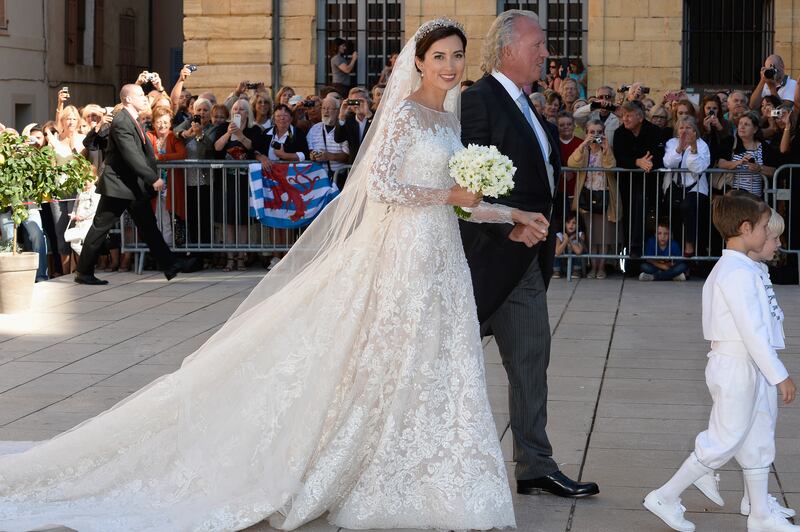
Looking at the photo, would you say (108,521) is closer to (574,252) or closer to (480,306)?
(480,306)

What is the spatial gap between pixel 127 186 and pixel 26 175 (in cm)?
224

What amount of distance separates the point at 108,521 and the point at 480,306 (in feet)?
5.86

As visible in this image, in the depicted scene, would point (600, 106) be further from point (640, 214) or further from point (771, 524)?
point (771, 524)

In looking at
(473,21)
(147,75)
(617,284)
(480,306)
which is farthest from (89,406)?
(473,21)

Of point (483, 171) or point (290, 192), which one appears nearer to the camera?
point (483, 171)

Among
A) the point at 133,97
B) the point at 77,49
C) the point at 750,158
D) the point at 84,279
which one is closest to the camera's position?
the point at 750,158

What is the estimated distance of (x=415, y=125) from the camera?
570cm

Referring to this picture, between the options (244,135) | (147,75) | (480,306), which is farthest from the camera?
(147,75)

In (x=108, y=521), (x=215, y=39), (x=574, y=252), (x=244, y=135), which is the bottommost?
(x=108, y=521)

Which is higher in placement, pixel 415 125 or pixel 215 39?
pixel 215 39

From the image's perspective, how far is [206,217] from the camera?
49.1ft

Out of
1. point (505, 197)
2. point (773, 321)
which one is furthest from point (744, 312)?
point (505, 197)

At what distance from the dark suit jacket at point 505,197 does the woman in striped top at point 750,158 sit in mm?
7783

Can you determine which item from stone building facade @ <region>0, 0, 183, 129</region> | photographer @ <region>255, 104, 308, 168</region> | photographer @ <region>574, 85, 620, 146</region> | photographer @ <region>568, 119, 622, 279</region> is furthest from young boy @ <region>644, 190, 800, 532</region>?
stone building facade @ <region>0, 0, 183, 129</region>
